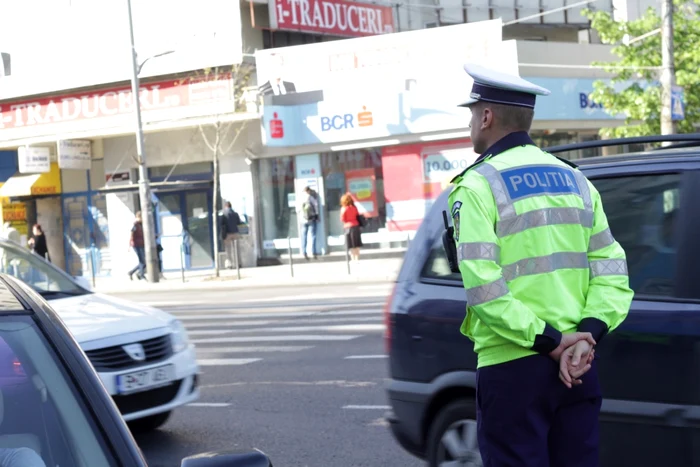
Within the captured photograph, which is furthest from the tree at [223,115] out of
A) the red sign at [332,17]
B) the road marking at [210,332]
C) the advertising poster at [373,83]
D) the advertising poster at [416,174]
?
the road marking at [210,332]

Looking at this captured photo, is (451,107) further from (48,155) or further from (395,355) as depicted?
(395,355)

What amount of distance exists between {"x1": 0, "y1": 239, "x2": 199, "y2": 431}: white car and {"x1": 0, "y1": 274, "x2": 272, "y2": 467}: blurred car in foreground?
4.02 meters

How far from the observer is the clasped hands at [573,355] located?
11.2 ft

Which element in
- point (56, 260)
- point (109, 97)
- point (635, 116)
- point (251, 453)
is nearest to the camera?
point (251, 453)

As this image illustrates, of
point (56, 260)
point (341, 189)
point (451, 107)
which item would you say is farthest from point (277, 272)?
point (56, 260)

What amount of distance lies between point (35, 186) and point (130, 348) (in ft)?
91.2

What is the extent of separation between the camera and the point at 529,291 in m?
3.49

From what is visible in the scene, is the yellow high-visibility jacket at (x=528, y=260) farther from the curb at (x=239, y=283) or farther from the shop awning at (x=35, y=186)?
the shop awning at (x=35, y=186)

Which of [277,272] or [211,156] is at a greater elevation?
[211,156]

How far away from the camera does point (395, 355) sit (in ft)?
17.7

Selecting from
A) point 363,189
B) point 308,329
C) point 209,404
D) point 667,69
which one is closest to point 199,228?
point 363,189

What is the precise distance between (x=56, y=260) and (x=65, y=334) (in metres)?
32.9

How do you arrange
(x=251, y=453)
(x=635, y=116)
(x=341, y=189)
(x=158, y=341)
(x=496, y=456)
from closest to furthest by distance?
(x=251, y=453) < (x=496, y=456) < (x=158, y=341) < (x=635, y=116) < (x=341, y=189)

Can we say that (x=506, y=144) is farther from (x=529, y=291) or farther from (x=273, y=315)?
(x=273, y=315)
